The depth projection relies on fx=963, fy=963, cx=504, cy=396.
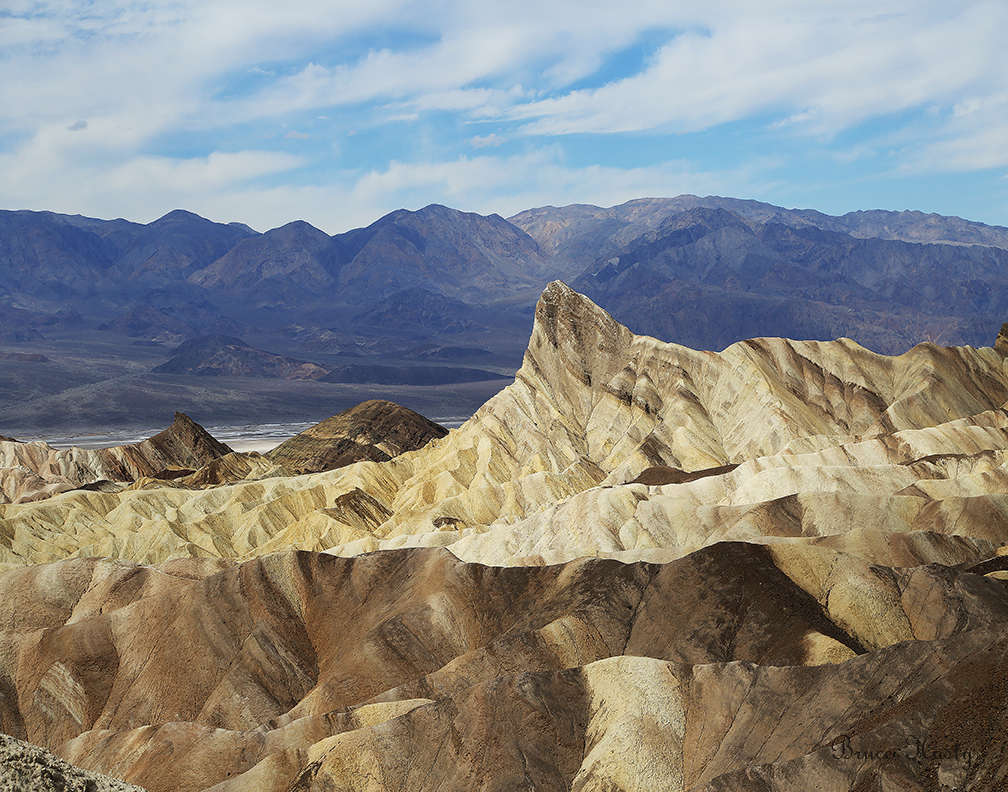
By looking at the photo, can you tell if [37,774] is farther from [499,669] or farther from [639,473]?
[639,473]

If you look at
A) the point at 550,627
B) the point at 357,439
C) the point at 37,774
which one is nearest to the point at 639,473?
the point at 550,627

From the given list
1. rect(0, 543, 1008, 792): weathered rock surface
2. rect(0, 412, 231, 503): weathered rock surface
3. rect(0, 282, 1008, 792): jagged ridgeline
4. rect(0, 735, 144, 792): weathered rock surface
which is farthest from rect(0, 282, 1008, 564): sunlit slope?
rect(0, 735, 144, 792): weathered rock surface

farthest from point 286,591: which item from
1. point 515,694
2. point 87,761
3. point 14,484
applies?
point 14,484

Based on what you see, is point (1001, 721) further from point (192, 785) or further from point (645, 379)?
point (645, 379)

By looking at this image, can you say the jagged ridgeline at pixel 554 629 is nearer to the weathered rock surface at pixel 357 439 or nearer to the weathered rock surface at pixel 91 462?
the weathered rock surface at pixel 91 462
